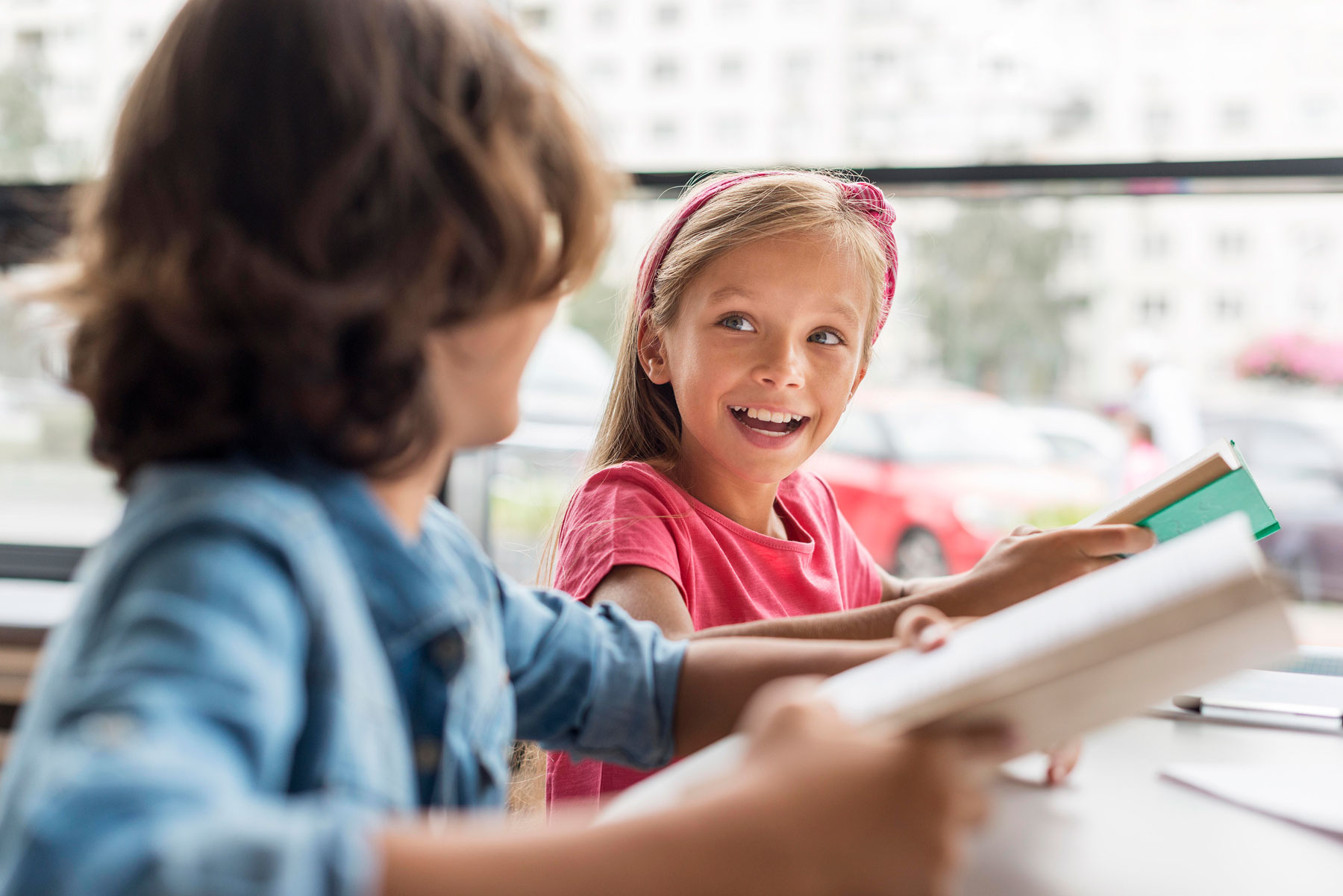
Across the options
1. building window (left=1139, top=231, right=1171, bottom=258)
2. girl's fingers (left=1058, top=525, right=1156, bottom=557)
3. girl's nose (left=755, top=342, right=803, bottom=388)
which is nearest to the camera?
girl's fingers (left=1058, top=525, right=1156, bottom=557)

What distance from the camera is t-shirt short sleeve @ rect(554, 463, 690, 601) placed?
1033 mm

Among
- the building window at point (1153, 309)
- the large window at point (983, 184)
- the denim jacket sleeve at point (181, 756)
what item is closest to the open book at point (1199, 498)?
the denim jacket sleeve at point (181, 756)

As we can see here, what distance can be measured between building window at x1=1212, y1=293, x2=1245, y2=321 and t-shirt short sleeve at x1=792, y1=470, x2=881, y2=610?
6.62ft

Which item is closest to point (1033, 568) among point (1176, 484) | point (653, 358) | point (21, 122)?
point (1176, 484)

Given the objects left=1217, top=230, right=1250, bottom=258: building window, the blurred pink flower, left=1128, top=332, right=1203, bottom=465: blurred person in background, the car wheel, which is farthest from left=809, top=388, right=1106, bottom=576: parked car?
left=1217, top=230, right=1250, bottom=258: building window

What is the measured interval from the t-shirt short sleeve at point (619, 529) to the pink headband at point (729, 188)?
0.24 meters

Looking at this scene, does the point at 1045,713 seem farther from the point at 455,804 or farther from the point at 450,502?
the point at 450,502

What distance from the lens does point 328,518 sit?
548 mm

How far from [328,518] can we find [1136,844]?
0.65 metres

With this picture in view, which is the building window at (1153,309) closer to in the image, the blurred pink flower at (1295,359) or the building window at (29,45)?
the blurred pink flower at (1295,359)

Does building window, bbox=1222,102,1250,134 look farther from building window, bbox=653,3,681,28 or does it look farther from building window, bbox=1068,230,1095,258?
building window, bbox=653,3,681,28

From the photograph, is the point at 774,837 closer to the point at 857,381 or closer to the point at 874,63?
the point at 857,381

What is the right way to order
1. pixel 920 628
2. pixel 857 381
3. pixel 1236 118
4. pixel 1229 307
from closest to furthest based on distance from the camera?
1. pixel 920 628
2. pixel 857 381
3. pixel 1236 118
4. pixel 1229 307

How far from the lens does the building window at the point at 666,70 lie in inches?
102
